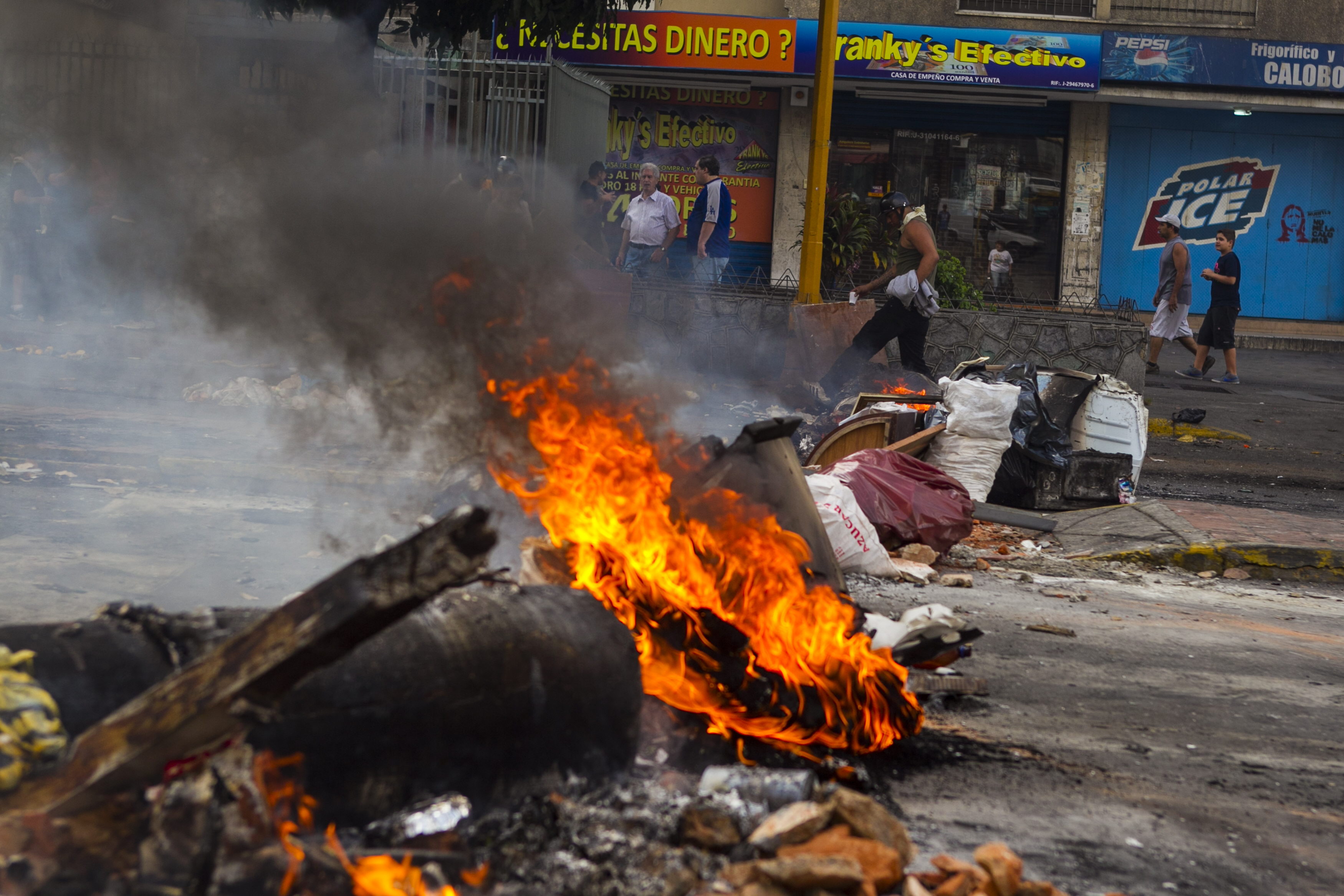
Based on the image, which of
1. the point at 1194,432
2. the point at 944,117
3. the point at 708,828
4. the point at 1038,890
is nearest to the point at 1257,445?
the point at 1194,432

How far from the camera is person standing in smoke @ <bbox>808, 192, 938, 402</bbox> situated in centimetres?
859

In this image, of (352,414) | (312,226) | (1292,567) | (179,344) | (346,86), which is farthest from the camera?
(179,344)

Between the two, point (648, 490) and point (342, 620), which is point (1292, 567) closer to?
point (648, 490)

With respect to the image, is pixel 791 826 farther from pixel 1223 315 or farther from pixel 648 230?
pixel 1223 315

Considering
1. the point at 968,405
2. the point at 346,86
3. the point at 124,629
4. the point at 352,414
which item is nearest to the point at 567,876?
the point at 124,629

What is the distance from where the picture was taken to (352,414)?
6.57 meters

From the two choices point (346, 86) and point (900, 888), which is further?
point (346, 86)

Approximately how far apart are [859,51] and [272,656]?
57.0 ft

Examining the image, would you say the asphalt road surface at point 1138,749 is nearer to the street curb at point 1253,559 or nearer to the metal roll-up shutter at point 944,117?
the street curb at point 1253,559

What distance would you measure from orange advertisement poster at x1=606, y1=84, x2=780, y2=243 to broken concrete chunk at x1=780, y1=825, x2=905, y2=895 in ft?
56.8

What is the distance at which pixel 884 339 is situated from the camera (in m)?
8.77

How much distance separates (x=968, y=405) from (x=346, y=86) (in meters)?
4.48

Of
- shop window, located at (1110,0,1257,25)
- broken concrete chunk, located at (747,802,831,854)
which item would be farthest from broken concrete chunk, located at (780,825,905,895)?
shop window, located at (1110,0,1257,25)

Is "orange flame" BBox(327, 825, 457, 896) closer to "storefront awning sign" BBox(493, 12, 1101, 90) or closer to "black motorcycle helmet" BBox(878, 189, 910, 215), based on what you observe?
"black motorcycle helmet" BBox(878, 189, 910, 215)
